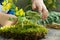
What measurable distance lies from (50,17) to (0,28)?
89cm

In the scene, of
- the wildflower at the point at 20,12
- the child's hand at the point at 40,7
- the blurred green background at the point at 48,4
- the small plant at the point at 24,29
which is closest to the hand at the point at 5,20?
the small plant at the point at 24,29

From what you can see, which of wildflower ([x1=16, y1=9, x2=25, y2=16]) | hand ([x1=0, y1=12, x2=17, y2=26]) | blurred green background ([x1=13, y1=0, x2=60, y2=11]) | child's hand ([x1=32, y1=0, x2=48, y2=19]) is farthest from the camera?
blurred green background ([x1=13, y1=0, x2=60, y2=11])

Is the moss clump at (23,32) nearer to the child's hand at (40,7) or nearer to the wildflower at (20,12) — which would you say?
the wildflower at (20,12)

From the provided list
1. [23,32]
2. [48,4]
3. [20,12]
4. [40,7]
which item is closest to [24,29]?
[23,32]

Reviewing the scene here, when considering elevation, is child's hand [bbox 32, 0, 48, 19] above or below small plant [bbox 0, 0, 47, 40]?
above

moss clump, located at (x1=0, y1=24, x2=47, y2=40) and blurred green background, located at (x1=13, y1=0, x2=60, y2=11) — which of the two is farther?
blurred green background, located at (x1=13, y1=0, x2=60, y2=11)

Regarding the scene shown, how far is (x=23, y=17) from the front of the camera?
127 cm

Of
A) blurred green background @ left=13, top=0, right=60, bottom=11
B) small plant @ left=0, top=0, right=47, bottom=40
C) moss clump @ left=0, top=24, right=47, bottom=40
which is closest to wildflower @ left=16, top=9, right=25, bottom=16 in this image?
small plant @ left=0, top=0, right=47, bottom=40

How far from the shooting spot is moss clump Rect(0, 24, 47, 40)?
128 cm

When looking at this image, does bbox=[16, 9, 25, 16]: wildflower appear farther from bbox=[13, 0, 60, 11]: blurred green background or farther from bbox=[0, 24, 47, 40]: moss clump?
bbox=[13, 0, 60, 11]: blurred green background

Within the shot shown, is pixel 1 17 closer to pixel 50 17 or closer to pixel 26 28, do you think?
pixel 26 28

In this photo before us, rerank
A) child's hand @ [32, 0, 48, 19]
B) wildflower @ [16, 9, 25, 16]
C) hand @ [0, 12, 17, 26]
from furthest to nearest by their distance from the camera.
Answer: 1. hand @ [0, 12, 17, 26]
2. wildflower @ [16, 9, 25, 16]
3. child's hand @ [32, 0, 48, 19]

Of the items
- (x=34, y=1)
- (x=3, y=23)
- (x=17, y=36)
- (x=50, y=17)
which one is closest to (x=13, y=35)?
(x=17, y=36)

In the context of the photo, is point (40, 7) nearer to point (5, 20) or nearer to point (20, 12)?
point (20, 12)
